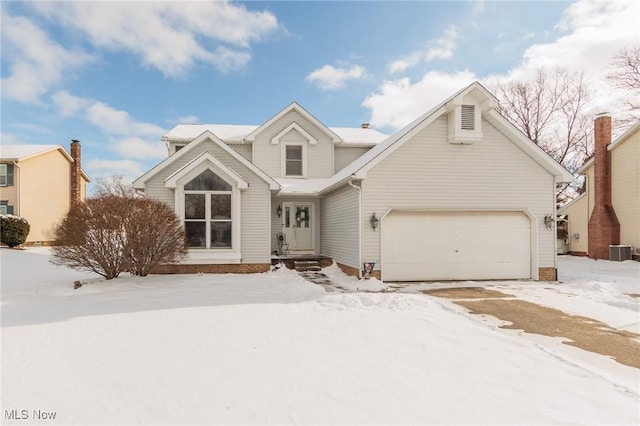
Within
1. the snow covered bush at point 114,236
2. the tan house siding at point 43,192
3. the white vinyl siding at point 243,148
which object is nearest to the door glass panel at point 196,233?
the snow covered bush at point 114,236

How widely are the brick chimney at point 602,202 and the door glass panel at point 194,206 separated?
18.7m

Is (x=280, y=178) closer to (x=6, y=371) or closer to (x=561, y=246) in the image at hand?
(x=6, y=371)

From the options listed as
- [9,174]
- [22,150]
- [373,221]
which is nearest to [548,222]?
[373,221]

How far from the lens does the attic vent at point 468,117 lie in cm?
1148

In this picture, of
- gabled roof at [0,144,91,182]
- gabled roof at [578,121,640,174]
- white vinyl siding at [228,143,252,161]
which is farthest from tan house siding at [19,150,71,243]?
gabled roof at [578,121,640,174]

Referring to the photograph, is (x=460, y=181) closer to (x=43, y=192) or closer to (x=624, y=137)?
(x=624, y=137)

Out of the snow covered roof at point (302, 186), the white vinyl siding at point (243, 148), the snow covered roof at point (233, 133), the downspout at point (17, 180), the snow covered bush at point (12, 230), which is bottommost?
the snow covered bush at point (12, 230)

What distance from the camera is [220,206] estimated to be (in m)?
12.0

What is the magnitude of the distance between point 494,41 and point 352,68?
20.0 feet

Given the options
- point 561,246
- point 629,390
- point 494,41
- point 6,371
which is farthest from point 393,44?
point 561,246

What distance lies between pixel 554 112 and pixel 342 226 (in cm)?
2598

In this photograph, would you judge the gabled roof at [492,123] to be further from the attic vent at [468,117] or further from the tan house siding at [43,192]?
the tan house siding at [43,192]

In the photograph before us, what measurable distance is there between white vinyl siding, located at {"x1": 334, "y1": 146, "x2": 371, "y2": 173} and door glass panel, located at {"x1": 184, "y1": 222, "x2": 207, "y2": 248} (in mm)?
8390

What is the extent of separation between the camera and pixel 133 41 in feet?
41.3
